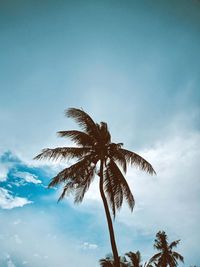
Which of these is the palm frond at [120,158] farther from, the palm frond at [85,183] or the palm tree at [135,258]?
the palm tree at [135,258]

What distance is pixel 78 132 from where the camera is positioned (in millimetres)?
14000

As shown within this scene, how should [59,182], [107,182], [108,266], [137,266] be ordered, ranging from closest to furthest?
[59,182]
[107,182]
[137,266]
[108,266]

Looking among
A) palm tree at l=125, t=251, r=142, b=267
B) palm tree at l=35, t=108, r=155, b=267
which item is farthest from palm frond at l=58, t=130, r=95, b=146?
palm tree at l=125, t=251, r=142, b=267

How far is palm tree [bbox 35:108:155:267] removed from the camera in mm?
13484

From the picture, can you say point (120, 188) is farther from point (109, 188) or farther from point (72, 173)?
point (72, 173)

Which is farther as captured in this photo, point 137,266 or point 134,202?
point 137,266

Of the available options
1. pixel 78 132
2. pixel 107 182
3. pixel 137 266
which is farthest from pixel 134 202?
pixel 137 266

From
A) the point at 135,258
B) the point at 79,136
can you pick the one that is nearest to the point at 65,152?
the point at 79,136

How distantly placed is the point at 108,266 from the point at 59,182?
2486cm

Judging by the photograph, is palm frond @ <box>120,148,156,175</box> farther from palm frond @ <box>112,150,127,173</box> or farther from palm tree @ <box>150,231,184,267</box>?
palm tree @ <box>150,231,184,267</box>

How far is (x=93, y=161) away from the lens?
45.6 feet

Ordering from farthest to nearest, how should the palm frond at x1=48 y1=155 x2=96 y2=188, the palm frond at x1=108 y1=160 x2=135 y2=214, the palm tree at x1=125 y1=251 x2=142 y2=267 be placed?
the palm tree at x1=125 y1=251 x2=142 y2=267 < the palm frond at x1=108 y1=160 x2=135 y2=214 < the palm frond at x1=48 y1=155 x2=96 y2=188

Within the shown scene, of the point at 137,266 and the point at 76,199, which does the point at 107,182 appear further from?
the point at 137,266

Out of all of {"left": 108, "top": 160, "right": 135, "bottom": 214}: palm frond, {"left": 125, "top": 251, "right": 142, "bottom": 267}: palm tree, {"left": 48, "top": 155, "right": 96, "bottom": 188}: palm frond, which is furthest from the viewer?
{"left": 125, "top": 251, "right": 142, "bottom": 267}: palm tree
